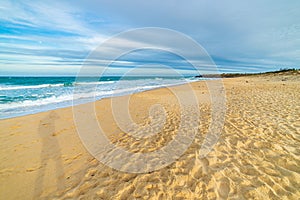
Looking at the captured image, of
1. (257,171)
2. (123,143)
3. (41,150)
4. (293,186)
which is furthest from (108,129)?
(293,186)

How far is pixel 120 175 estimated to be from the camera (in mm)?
3121

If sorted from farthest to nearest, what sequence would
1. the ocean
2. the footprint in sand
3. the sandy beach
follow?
the ocean, the sandy beach, the footprint in sand

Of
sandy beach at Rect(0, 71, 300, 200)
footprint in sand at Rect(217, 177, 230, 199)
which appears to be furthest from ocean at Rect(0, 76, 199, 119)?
footprint in sand at Rect(217, 177, 230, 199)

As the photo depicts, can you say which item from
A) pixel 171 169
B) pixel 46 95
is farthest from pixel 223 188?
pixel 46 95

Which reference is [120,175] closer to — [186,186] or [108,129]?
[186,186]

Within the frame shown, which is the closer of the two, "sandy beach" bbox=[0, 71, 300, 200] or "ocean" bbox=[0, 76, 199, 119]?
"sandy beach" bbox=[0, 71, 300, 200]

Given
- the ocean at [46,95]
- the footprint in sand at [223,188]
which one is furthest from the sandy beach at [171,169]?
the ocean at [46,95]

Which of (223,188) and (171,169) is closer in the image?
(223,188)

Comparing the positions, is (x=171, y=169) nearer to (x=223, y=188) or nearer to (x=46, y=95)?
(x=223, y=188)

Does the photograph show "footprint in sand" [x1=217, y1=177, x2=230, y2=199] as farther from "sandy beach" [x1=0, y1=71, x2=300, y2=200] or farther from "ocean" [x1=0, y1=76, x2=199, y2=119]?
"ocean" [x1=0, y1=76, x2=199, y2=119]

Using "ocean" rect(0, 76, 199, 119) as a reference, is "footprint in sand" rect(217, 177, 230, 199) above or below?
above

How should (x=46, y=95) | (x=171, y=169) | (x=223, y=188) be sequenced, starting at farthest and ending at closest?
(x=46, y=95), (x=171, y=169), (x=223, y=188)

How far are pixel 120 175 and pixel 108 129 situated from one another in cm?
326

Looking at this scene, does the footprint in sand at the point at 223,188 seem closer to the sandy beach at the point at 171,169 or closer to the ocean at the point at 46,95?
the sandy beach at the point at 171,169
